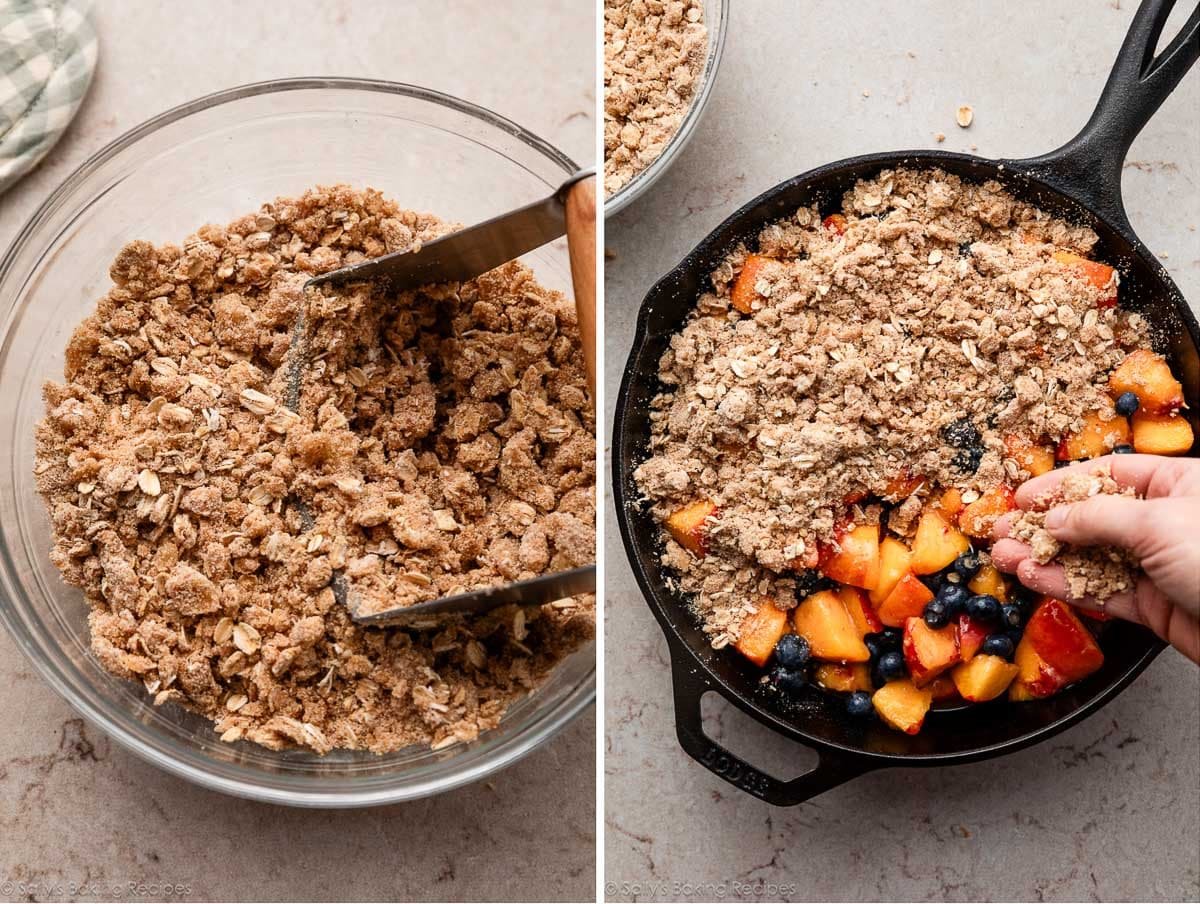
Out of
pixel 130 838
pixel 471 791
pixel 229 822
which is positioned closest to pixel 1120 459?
pixel 471 791

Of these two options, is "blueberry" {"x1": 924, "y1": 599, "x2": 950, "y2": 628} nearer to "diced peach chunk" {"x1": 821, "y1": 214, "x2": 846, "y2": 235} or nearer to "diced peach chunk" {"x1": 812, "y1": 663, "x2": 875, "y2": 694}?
"diced peach chunk" {"x1": 812, "y1": 663, "x2": 875, "y2": 694}

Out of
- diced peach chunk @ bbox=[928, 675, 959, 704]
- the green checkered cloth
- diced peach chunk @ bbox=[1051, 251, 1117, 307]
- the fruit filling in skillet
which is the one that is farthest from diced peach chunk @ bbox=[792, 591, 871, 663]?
the green checkered cloth

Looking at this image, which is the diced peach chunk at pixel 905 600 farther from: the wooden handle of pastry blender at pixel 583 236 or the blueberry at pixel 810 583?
the wooden handle of pastry blender at pixel 583 236

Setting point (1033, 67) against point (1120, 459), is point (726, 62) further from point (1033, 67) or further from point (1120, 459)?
point (1120, 459)

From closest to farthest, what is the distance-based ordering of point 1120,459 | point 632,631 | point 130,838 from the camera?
point 1120,459 < point 130,838 < point 632,631

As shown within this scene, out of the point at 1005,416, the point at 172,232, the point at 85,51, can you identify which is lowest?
the point at 1005,416

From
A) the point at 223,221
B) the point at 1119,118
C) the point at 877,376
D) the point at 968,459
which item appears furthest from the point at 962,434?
the point at 223,221

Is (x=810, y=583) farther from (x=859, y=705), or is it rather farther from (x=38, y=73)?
(x=38, y=73)
